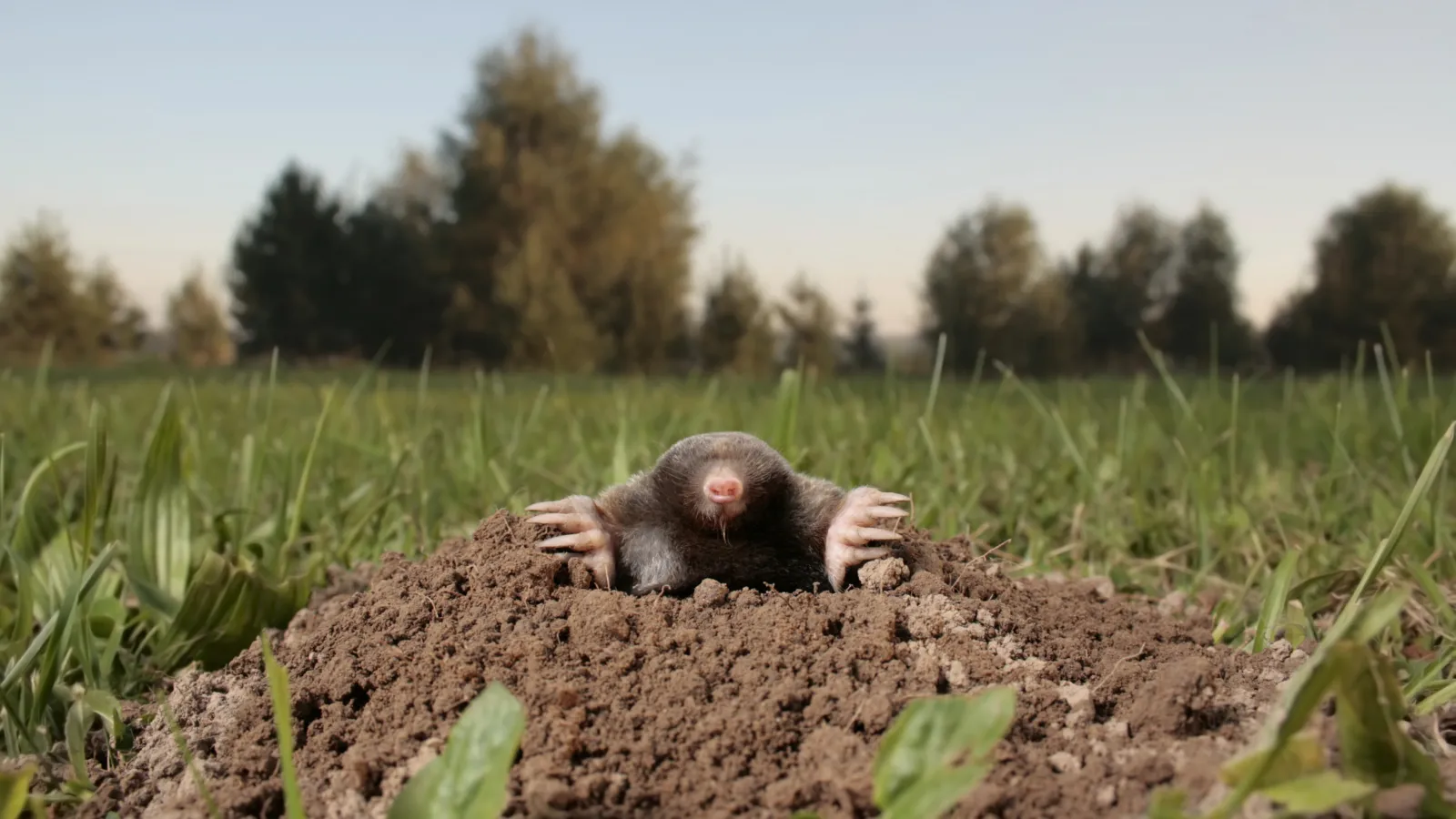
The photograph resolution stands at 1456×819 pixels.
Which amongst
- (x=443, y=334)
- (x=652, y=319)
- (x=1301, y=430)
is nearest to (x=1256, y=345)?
(x=652, y=319)

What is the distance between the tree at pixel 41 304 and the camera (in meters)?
36.5

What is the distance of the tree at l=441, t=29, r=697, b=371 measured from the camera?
34.7 m

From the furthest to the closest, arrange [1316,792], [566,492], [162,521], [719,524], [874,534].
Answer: [566,492] → [162,521] → [719,524] → [874,534] → [1316,792]

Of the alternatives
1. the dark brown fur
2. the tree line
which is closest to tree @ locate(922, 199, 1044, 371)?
the tree line

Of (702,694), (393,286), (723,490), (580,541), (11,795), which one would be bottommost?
(11,795)

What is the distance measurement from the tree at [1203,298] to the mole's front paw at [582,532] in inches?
1476

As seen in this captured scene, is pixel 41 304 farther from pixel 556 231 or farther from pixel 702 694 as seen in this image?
pixel 702 694

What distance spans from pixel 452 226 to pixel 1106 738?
1543 inches

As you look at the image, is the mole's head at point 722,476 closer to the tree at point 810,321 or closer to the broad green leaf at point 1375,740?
the broad green leaf at point 1375,740

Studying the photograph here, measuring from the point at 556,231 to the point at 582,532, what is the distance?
36.4 meters

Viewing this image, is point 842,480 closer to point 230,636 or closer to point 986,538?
point 986,538

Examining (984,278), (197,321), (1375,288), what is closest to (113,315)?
(197,321)

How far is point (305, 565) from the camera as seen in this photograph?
122 inches

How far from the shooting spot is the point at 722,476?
2154 mm
